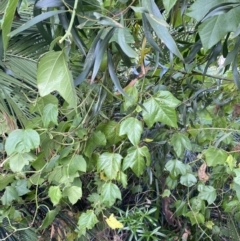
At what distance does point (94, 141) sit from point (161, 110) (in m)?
0.17

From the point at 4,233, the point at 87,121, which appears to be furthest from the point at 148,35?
the point at 4,233

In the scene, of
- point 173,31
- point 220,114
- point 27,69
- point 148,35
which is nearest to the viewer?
point 148,35

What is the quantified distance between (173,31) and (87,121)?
283 millimetres

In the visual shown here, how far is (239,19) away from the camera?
0.49 meters

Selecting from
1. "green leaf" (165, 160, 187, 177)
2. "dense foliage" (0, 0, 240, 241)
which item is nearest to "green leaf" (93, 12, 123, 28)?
"dense foliage" (0, 0, 240, 241)

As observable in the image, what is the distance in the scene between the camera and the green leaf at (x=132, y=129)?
68 cm

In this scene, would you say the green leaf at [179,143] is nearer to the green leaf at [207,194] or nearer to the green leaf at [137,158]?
the green leaf at [137,158]

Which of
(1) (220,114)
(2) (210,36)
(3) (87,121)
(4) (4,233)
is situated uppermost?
(2) (210,36)

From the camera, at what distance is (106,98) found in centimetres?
83

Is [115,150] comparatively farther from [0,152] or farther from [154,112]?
[0,152]

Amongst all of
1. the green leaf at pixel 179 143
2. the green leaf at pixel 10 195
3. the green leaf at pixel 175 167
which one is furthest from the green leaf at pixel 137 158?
the green leaf at pixel 10 195

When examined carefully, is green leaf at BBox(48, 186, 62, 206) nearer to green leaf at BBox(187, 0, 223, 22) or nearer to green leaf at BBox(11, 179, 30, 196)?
green leaf at BBox(11, 179, 30, 196)

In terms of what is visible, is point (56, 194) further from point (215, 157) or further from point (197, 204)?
point (197, 204)

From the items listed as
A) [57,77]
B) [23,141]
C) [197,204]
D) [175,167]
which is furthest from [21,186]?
[57,77]
